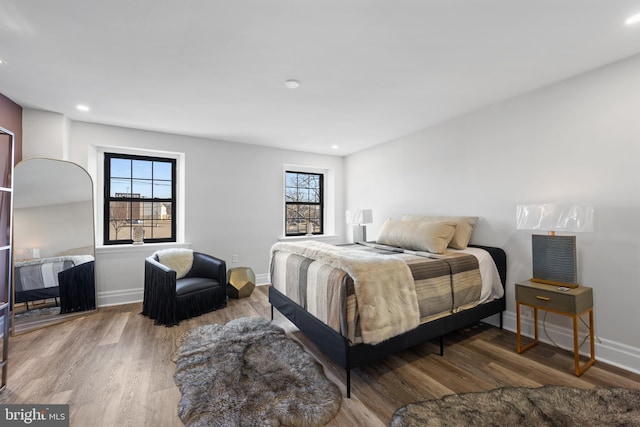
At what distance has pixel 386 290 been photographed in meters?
1.91

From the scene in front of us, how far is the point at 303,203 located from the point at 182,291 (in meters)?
2.78

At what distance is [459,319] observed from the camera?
7.82 feet

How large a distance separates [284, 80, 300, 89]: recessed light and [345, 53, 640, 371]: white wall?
2.07 m

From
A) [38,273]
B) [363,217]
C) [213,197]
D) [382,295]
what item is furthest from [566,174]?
[38,273]

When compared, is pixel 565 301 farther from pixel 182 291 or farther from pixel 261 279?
pixel 261 279

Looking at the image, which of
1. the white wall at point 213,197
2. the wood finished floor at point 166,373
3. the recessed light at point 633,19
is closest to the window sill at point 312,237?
the white wall at point 213,197

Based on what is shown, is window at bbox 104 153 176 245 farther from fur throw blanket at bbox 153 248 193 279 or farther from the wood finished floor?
the wood finished floor

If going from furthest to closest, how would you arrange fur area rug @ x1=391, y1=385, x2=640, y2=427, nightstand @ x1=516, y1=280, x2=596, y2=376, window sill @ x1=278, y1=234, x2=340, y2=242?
window sill @ x1=278, y1=234, x2=340, y2=242
nightstand @ x1=516, y1=280, x2=596, y2=376
fur area rug @ x1=391, y1=385, x2=640, y2=427

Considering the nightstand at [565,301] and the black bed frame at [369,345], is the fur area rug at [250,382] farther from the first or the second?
the nightstand at [565,301]

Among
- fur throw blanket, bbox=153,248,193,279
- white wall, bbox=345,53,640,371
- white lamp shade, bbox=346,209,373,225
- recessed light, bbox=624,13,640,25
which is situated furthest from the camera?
white lamp shade, bbox=346,209,373,225

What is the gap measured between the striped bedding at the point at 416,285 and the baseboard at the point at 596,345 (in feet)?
1.22

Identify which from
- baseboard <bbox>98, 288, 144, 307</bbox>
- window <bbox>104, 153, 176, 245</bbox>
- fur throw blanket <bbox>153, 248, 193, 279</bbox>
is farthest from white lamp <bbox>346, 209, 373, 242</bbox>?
baseboard <bbox>98, 288, 144, 307</bbox>

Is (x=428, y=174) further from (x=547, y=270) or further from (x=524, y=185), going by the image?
(x=547, y=270)

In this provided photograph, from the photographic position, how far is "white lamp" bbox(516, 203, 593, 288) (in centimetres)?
202
